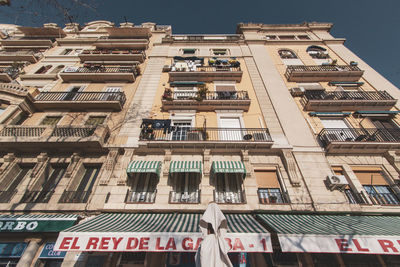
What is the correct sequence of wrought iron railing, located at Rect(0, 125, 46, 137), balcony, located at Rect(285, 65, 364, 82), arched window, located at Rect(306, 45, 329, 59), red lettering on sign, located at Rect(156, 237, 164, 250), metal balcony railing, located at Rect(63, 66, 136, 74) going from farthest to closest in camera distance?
arched window, located at Rect(306, 45, 329, 59) → metal balcony railing, located at Rect(63, 66, 136, 74) → balcony, located at Rect(285, 65, 364, 82) → wrought iron railing, located at Rect(0, 125, 46, 137) → red lettering on sign, located at Rect(156, 237, 164, 250)

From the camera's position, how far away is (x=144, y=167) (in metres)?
8.27

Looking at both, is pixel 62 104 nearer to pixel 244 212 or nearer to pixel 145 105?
pixel 145 105

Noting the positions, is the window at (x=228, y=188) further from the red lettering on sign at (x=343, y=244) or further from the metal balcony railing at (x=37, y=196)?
the metal balcony railing at (x=37, y=196)

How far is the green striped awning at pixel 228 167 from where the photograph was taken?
796 centimetres

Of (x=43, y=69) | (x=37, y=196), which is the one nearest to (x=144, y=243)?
(x=37, y=196)

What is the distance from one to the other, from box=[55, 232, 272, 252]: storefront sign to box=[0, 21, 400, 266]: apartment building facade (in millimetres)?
34

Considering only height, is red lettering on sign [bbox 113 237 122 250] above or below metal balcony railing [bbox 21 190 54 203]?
below

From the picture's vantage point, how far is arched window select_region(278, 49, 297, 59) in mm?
A: 16719

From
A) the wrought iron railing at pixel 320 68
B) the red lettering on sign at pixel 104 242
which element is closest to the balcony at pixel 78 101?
the red lettering on sign at pixel 104 242

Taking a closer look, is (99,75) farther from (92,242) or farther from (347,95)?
(347,95)

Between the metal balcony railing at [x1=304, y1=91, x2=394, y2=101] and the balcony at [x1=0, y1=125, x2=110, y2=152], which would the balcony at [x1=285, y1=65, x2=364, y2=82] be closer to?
the metal balcony railing at [x1=304, y1=91, x2=394, y2=101]

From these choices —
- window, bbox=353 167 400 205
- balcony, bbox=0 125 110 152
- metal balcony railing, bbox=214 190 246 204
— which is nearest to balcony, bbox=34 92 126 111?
balcony, bbox=0 125 110 152

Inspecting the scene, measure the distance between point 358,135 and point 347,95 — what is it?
3.55 meters

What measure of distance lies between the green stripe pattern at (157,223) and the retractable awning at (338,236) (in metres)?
0.80
